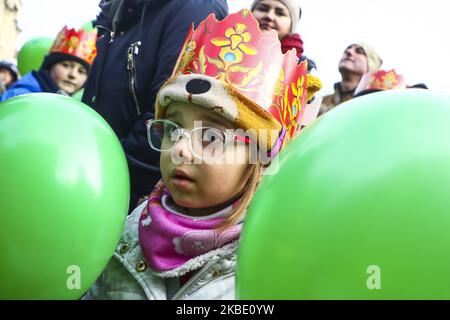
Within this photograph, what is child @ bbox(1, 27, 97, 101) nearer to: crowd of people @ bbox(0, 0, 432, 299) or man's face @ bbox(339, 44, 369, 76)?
man's face @ bbox(339, 44, 369, 76)

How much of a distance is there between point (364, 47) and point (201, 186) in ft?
9.30

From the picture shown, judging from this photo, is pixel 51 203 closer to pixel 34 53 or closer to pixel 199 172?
pixel 199 172

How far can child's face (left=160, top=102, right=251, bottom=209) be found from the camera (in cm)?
160

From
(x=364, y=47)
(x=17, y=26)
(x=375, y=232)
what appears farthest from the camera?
(x=17, y=26)

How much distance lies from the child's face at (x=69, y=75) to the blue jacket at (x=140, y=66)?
1639 mm

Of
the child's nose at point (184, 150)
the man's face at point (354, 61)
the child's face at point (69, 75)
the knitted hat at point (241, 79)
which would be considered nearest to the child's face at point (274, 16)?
the knitted hat at point (241, 79)

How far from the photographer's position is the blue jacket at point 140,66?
213 cm

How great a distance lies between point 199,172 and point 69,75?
8.91 ft

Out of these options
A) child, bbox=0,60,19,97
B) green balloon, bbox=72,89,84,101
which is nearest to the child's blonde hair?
green balloon, bbox=72,89,84,101

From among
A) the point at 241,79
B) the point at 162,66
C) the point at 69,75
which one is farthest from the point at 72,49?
the point at 241,79

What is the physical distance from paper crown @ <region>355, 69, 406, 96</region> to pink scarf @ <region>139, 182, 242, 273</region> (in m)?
2.36
